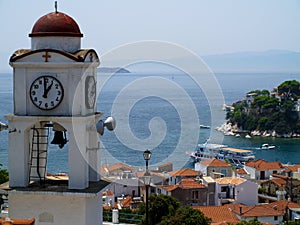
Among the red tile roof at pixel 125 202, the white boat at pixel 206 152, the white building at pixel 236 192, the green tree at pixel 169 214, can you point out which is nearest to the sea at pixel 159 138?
the white boat at pixel 206 152

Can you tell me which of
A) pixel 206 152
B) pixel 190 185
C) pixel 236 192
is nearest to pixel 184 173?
pixel 190 185

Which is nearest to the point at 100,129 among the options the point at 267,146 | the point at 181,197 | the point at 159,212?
the point at 159,212

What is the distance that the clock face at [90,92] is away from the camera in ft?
14.5

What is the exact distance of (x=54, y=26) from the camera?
4.34 meters

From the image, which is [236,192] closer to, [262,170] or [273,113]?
[262,170]

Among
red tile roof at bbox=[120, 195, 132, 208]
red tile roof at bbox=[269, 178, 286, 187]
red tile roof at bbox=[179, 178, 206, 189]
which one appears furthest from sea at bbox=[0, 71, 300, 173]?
red tile roof at bbox=[269, 178, 286, 187]

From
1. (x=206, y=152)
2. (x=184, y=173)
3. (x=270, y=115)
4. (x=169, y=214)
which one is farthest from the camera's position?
(x=270, y=115)

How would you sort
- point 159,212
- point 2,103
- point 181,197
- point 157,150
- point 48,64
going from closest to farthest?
point 48,64
point 159,212
point 181,197
point 157,150
point 2,103

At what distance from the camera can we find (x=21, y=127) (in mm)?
4363

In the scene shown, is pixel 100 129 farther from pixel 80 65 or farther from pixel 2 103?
pixel 2 103

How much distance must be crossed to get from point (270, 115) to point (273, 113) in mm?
365

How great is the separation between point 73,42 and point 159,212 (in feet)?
22.5

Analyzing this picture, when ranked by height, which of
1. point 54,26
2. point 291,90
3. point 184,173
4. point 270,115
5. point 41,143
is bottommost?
point 184,173

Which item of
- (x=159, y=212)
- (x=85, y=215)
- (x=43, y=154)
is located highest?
(x=43, y=154)
